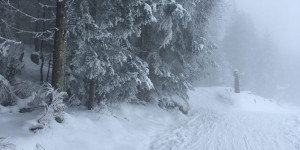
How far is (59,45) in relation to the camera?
804 centimetres

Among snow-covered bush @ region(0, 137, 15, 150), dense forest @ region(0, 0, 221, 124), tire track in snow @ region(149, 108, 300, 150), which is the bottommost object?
tire track in snow @ region(149, 108, 300, 150)

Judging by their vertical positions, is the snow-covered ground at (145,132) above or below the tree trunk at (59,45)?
below

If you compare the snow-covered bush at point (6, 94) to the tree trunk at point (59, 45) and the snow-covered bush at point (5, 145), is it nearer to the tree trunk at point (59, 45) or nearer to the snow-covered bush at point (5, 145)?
the tree trunk at point (59, 45)

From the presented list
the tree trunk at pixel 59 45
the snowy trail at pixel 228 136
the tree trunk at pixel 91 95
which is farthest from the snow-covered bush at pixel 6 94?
the snowy trail at pixel 228 136

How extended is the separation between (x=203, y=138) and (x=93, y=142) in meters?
4.35

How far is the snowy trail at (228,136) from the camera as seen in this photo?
970 cm

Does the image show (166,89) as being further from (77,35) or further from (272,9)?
(272,9)

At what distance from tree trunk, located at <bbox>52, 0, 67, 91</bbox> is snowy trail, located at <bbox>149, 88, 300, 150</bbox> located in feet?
11.6

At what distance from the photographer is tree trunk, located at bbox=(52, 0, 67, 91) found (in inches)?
314

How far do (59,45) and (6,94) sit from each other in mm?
2339

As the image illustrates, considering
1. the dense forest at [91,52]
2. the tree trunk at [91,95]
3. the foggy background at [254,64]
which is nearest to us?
the dense forest at [91,52]

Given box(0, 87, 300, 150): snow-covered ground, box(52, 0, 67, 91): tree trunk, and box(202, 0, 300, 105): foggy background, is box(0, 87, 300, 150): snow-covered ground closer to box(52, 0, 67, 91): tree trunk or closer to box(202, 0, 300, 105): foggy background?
box(52, 0, 67, 91): tree trunk

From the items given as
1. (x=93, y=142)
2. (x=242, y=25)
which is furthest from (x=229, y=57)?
(x=93, y=142)

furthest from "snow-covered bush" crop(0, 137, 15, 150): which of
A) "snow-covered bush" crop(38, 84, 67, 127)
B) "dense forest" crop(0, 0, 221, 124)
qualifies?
"dense forest" crop(0, 0, 221, 124)
